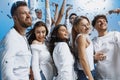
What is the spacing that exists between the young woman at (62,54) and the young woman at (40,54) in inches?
2.7

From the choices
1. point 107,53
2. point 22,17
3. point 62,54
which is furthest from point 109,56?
point 22,17

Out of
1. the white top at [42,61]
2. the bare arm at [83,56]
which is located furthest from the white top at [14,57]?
the bare arm at [83,56]

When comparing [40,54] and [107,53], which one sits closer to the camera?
[40,54]

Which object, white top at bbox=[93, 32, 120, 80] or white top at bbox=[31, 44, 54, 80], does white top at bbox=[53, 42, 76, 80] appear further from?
white top at bbox=[93, 32, 120, 80]

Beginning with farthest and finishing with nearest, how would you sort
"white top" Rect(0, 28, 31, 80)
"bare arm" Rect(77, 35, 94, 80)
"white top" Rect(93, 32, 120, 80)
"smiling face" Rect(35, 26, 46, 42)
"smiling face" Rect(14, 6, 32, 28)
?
"white top" Rect(93, 32, 120, 80)
"smiling face" Rect(35, 26, 46, 42)
"bare arm" Rect(77, 35, 94, 80)
"smiling face" Rect(14, 6, 32, 28)
"white top" Rect(0, 28, 31, 80)

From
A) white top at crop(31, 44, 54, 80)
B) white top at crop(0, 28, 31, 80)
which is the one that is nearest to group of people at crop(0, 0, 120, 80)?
white top at crop(31, 44, 54, 80)

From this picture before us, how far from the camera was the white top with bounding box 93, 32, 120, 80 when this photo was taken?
8.09 ft

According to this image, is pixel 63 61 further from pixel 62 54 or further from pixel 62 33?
pixel 62 33

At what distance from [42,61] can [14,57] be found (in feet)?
2.02

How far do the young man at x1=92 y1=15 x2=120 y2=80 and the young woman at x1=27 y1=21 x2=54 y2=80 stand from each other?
0.45 metres

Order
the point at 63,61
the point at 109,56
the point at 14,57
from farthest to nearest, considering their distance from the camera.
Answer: the point at 109,56, the point at 63,61, the point at 14,57

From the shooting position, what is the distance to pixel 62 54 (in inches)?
89.3

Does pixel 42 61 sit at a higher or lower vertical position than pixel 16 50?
lower

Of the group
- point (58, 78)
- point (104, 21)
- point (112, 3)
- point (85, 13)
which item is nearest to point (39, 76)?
point (58, 78)
